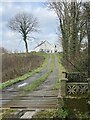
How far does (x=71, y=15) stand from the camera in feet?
61.8

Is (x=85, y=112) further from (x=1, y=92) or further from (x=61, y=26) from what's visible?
(x=61, y=26)

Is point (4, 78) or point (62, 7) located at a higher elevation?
point (62, 7)

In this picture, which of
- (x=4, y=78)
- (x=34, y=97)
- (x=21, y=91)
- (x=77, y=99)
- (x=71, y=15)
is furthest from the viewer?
(x=4, y=78)

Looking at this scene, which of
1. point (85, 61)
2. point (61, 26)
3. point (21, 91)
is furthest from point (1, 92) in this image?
point (61, 26)

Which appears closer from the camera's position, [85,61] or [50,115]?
[50,115]

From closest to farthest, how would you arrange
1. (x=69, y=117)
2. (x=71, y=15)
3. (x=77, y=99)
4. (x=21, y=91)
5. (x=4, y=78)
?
1. (x=69, y=117)
2. (x=77, y=99)
3. (x=21, y=91)
4. (x=71, y=15)
5. (x=4, y=78)

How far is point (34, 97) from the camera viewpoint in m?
12.7

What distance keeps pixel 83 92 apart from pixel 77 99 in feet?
1.36

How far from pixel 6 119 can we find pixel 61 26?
15.5m

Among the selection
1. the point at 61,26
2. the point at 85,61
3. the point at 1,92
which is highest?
the point at 61,26

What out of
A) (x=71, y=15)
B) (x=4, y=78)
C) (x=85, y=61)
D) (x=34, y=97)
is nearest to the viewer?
(x=85, y=61)

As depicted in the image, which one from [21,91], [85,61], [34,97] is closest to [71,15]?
[21,91]

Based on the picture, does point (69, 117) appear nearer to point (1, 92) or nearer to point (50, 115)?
point (50, 115)

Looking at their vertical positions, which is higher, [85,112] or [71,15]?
[71,15]
